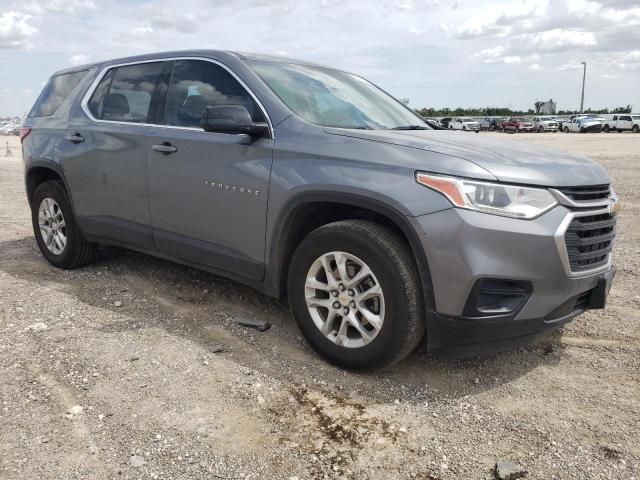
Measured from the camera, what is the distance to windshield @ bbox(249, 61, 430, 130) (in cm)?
370

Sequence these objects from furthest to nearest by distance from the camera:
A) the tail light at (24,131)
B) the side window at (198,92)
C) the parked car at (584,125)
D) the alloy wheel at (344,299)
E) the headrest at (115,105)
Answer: the parked car at (584,125) < the tail light at (24,131) < the headrest at (115,105) < the side window at (198,92) < the alloy wheel at (344,299)

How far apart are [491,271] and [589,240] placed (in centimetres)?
64

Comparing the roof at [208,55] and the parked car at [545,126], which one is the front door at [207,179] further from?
the parked car at [545,126]

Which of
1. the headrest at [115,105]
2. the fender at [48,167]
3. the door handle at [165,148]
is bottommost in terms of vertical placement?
the fender at [48,167]

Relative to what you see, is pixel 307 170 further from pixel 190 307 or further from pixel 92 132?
pixel 92 132

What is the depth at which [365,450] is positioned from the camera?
2.60 m

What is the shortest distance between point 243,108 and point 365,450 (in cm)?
207

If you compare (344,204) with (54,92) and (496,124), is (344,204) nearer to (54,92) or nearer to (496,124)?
(54,92)

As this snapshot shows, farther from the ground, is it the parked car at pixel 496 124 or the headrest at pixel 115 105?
the headrest at pixel 115 105

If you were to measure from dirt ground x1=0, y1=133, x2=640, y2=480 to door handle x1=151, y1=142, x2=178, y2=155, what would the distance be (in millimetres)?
1173

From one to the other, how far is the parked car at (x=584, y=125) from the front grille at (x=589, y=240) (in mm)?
46303

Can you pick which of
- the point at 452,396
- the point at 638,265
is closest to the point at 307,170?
the point at 452,396

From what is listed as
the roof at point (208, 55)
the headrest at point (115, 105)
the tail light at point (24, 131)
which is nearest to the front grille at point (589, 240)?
the roof at point (208, 55)

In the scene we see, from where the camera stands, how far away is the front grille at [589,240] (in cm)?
292
